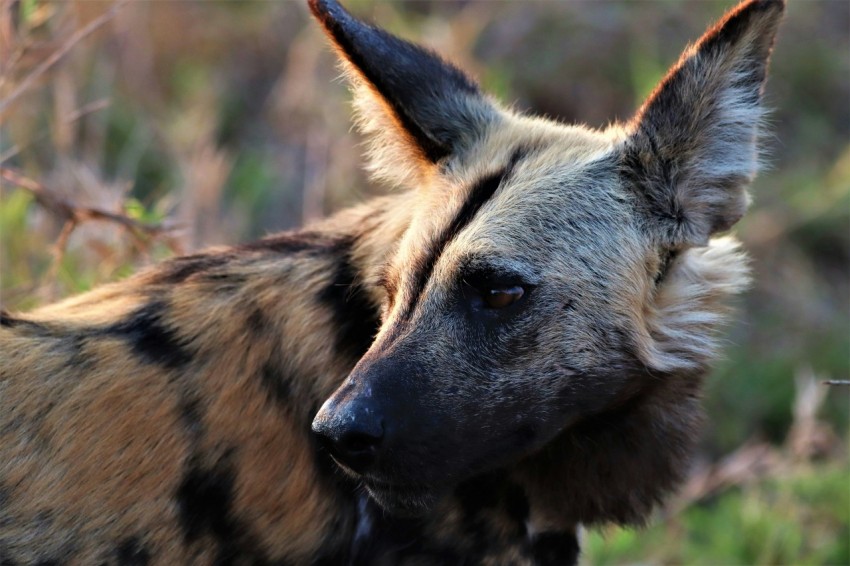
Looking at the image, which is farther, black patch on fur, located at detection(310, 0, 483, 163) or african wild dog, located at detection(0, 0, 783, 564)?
black patch on fur, located at detection(310, 0, 483, 163)

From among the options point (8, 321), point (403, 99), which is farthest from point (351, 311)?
point (8, 321)

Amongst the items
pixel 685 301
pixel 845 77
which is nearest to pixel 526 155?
pixel 685 301

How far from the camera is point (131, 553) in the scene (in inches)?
117

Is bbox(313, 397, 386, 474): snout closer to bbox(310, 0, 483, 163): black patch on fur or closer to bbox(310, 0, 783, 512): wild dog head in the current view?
bbox(310, 0, 783, 512): wild dog head

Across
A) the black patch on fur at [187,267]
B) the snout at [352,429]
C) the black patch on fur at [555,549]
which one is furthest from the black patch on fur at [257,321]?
the black patch on fur at [555,549]

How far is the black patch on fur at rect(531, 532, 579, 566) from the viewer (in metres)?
3.23

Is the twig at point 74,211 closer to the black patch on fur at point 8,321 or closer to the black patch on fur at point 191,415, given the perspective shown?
the black patch on fur at point 8,321

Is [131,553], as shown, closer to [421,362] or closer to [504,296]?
[421,362]

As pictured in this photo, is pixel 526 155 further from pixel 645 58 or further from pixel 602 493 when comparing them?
pixel 645 58

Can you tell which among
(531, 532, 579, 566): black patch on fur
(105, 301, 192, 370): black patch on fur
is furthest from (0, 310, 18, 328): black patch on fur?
(531, 532, 579, 566): black patch on fur

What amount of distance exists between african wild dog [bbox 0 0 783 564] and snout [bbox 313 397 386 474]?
0.02 metres

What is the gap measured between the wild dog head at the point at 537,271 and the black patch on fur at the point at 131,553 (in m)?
0.65

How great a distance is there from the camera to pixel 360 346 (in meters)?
3.21

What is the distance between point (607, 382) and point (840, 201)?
577 centimetres
